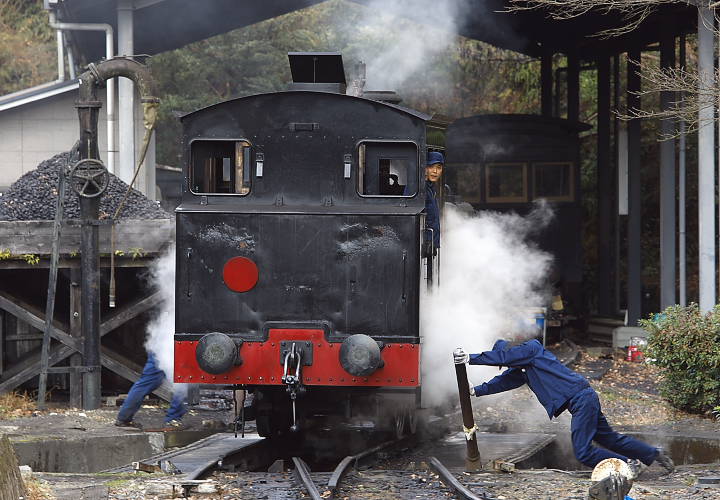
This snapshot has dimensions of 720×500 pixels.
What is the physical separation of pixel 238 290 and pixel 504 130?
45.5 ft

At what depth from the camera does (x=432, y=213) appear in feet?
30.0

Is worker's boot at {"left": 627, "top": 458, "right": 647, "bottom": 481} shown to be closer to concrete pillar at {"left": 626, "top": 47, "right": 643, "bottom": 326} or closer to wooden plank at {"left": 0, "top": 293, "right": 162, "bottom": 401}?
wooden plank at {"left": 0, "top": 293, "right": 162, "bottom": 401}

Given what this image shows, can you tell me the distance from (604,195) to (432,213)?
14709 millimetres

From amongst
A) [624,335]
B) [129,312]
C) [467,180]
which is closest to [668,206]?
[624,335]

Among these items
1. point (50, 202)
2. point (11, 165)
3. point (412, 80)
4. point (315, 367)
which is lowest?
point (315, 367)

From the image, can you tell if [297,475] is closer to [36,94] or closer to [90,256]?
[90,256]

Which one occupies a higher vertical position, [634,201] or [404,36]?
[404,36]

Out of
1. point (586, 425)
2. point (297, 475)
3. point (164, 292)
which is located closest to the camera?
point (586, 425)

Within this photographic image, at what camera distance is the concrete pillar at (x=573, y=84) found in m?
23.3

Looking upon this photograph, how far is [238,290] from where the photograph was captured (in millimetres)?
8547

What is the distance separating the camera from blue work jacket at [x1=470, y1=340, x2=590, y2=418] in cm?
785

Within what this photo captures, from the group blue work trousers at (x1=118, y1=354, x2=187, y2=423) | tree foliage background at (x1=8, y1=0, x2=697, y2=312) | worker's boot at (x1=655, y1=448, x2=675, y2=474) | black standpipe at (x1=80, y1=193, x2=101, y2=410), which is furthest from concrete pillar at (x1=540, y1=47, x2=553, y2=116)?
worker's boot at (x1=655, y1=448, x2=675, y2=474)

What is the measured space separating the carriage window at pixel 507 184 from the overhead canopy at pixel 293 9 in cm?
275

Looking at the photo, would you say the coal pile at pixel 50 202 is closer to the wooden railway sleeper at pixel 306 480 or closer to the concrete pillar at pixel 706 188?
the wooden railway sleeper at pixel 306 480
